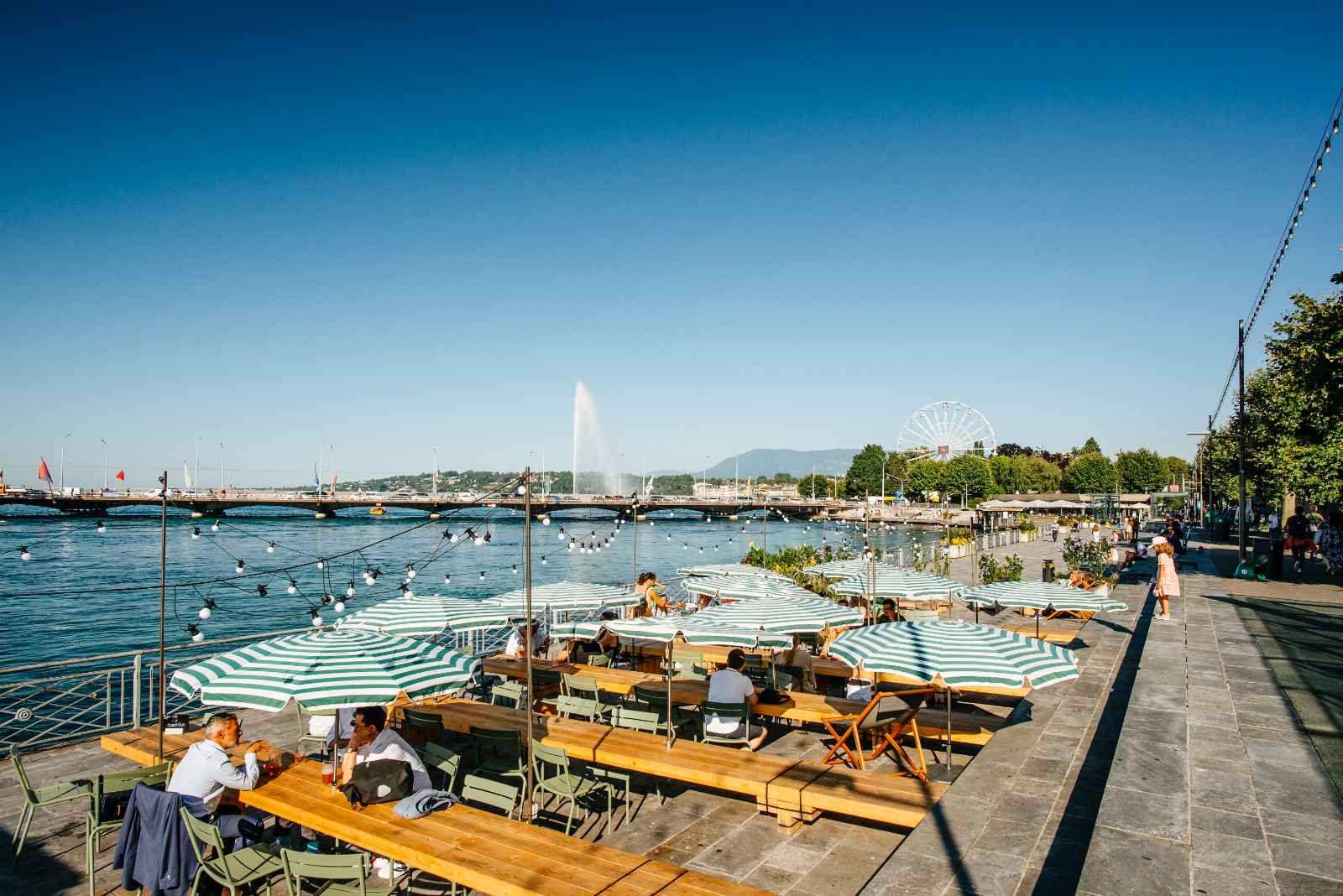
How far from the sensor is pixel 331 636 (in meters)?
7.04

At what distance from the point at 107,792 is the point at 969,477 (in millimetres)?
130071

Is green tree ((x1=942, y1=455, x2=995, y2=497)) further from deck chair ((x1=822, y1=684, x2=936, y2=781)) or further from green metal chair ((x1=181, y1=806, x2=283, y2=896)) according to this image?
green metal chair ((x1=181, y1=806, x2=283, y2=896))

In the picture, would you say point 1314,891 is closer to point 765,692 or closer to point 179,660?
point 765,692

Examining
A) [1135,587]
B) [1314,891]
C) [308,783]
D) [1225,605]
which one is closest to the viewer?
[1314,891]

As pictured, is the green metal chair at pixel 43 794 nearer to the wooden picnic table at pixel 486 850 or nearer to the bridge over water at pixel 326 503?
the wooden picnic table at pixel 486 850

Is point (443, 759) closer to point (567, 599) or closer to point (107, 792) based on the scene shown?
point (107, 792)

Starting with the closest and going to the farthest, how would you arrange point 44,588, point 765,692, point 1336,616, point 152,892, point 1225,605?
point 152,892 → point 765,692 → point 1336,616 → point 1225,605 → point 44,588

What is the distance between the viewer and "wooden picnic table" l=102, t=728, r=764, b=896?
469 centimetres

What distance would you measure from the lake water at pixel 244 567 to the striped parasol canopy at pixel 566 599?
7321 mm

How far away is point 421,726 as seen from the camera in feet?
27.1

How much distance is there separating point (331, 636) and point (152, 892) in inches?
85.1

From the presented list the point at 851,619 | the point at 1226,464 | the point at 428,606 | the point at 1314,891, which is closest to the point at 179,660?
the point at 428,606

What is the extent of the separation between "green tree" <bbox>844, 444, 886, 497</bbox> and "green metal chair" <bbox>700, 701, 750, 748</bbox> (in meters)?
139

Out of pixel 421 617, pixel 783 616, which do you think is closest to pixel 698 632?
pixel 783 616
